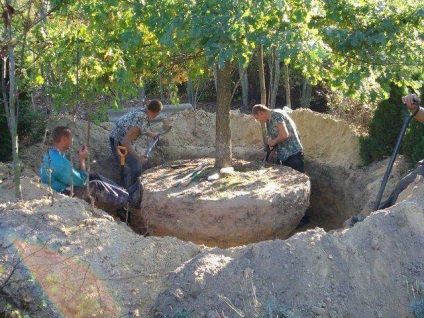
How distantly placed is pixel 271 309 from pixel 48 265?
1.87m

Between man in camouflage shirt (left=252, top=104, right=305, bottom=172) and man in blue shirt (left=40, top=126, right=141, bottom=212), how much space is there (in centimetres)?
208

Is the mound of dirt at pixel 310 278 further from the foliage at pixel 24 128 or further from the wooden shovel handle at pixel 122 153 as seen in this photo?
the foliage at pixel 24 128

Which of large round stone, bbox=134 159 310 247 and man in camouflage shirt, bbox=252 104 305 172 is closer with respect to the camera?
large round stone, bbox=134 159 310 247

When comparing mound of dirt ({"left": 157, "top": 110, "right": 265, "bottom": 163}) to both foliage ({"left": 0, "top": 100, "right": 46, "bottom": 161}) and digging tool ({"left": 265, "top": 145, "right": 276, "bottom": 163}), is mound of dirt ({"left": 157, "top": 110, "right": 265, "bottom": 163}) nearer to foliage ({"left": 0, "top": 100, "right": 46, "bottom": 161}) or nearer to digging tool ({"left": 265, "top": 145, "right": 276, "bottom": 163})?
digging tool ({"left": 265, "top": 145, "right": 276, "bottom": 163})

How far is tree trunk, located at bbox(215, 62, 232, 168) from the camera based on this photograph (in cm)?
854

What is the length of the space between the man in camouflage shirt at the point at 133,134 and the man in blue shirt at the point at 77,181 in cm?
71

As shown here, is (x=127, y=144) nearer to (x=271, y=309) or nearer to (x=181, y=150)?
(x=181, y=150)

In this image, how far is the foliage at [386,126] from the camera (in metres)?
9.05

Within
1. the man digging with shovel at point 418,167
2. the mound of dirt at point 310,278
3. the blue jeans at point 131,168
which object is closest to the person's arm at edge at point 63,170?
the blue jeans at point 131,168

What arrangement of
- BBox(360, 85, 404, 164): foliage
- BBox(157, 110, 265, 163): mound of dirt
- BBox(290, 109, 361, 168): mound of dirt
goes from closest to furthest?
BBox(360, 85, 404, 164): foliage < BBox(290, 109, 361, 168): mound of dirt < BBox(157, 110, 265, 163): mound of dirt

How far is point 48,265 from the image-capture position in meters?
5.18

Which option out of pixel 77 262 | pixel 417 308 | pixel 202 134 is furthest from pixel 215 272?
pixel 202 134

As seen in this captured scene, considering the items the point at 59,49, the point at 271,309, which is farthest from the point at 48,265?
the point at 59,49

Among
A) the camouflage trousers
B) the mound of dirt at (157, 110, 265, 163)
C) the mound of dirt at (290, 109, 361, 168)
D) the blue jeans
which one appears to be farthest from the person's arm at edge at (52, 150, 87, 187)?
the mound of dirt at (290, 109, 361, 168)
